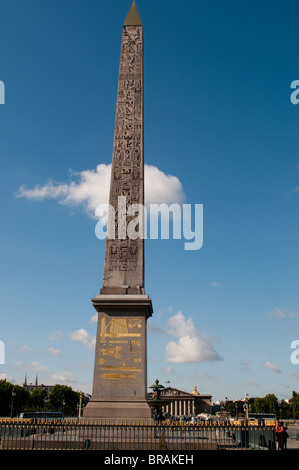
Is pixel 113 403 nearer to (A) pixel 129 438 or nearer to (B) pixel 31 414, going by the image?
(A) pixel 129 438

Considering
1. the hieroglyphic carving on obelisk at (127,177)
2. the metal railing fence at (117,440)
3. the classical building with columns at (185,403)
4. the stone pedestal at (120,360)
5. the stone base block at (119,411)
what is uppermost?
the hieroglyphic carving on obelisk at (127,177)

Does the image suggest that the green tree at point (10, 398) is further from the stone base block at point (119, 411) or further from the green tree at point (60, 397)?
the stone base block at point (119, 411)

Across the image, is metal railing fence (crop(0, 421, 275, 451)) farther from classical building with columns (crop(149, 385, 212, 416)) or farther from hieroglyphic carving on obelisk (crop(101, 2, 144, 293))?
classical building with columns (crop(149, 385, 212, 416))

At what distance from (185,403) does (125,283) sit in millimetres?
117652

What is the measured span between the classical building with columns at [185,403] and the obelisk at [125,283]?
110963 mm

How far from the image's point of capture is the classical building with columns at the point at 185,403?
399 feet

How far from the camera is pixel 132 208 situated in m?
16.7

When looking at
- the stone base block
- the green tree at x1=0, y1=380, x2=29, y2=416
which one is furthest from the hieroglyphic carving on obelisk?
the green tree at x1=0, y1=380, x2=29, y2=416

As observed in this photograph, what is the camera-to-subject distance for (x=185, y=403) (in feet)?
405

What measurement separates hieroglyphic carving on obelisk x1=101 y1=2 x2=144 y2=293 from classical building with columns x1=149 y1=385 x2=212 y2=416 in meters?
111

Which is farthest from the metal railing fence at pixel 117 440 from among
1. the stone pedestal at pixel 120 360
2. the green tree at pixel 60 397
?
the green tree at pixel 60 397

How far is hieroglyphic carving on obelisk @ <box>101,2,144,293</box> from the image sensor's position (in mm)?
15977

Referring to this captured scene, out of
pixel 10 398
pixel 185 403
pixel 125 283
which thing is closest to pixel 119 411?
pixel 125 283

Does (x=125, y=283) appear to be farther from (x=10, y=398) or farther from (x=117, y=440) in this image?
(x=10, y=398)
